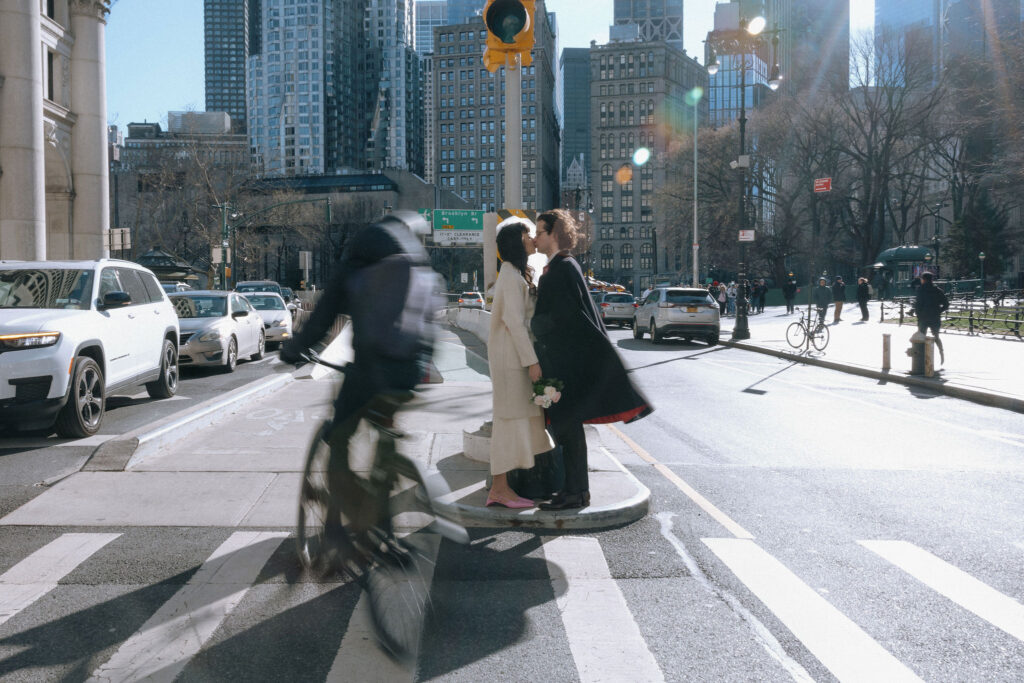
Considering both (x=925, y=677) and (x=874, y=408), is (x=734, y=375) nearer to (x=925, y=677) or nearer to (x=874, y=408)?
(x=874, y=408)

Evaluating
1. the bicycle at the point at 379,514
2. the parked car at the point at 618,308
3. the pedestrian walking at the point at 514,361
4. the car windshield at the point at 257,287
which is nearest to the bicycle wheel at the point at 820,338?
the parked car at the point at 618,308

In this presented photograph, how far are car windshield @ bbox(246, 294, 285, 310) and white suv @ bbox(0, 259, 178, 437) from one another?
11.2m

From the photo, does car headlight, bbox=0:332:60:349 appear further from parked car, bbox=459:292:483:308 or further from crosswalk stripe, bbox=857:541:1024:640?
parked car, bbox=459:292:483:308

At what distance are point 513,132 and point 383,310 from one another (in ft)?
12.1

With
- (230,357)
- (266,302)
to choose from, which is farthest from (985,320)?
(230,357)

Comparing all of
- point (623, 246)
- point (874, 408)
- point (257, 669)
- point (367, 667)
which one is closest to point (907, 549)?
point (367, 667)

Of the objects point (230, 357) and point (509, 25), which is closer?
point (509, 25)

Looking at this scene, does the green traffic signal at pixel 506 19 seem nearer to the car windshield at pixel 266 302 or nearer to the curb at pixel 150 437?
the curb at pixel 150 437

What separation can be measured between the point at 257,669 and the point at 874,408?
1035cm

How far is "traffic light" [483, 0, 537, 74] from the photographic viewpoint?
6906mm

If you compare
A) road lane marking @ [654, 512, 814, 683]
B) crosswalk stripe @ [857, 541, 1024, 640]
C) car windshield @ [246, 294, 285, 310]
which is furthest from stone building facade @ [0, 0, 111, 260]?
crosswalk stripe @ [857, 541, 1024, 640]

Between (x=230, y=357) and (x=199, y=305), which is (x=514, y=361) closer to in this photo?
(x=230, y=357)

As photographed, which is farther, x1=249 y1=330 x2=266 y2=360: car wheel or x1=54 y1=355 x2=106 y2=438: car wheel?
x1=249 y1=330 x2=266 y2=360: car wheel

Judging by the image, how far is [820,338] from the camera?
69.2 ft
